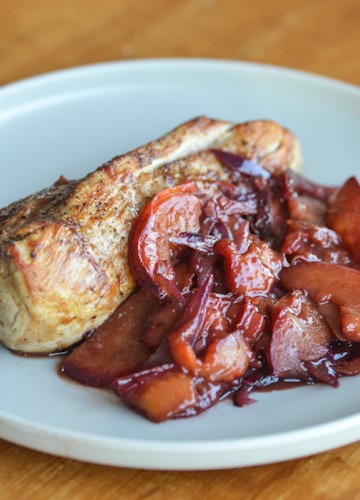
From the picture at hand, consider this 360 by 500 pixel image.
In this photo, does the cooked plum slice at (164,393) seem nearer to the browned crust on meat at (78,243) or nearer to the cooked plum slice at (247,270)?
the browned crust on meat at (78,243)

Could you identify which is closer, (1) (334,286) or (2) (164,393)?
(2) (164,393)

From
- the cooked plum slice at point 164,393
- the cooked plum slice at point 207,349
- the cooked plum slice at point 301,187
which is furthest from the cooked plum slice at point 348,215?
the cooked plum slice at point 164,393

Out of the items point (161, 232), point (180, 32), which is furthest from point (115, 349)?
point (180, 32)

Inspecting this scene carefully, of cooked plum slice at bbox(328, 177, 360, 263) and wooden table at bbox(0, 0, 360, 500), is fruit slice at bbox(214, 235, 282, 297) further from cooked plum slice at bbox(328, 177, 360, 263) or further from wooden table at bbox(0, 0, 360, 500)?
wooden table at bbox(0, 0, 360, 500)

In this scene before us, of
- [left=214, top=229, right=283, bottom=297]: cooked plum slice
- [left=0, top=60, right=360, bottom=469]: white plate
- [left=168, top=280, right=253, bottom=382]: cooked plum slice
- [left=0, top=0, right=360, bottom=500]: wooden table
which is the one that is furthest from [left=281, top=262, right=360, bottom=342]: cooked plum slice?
[left=0, top=0, right=360, bottom=500]: wooden table

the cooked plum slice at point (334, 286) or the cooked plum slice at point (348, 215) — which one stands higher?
the cooked plum slice at point (348, 215)

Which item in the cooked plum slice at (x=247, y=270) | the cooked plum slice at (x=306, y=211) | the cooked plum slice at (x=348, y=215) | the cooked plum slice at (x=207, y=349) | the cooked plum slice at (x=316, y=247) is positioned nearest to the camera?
the cooked plum slice at (x=207, y=349)

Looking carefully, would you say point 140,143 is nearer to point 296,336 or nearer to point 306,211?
point 306,211

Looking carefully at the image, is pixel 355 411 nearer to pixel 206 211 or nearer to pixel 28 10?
pixel 206 211
